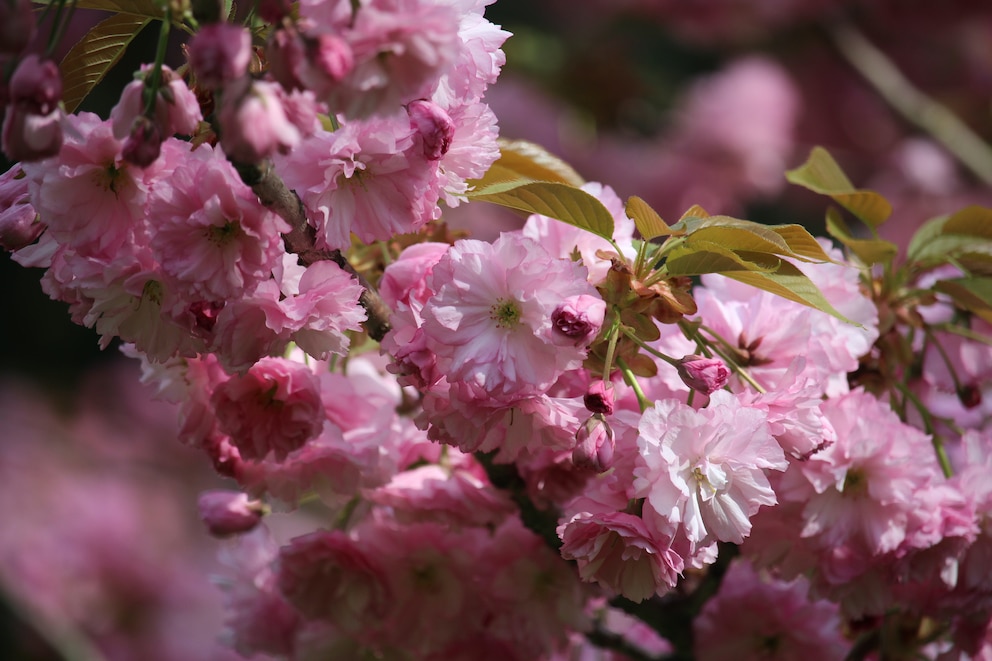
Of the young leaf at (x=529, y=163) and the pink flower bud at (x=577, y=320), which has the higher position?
the pink flower bud at (x=577, y=320)

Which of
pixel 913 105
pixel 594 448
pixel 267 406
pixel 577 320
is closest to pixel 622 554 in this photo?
pixel 594 448

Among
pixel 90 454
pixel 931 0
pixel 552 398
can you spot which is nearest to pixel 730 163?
pixel 931 0

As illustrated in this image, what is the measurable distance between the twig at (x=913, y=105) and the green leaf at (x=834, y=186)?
1767 mm

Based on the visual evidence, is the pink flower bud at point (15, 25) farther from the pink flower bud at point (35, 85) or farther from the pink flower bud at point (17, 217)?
the pink flower bud at point (17, 217)

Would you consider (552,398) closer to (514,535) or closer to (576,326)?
(576,326)

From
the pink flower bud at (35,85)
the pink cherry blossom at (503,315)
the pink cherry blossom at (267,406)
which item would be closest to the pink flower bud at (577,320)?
the pink cherry blossom at (503,315)

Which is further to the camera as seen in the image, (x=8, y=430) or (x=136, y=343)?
(x=8, y=430)

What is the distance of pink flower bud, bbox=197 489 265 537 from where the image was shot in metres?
1.02

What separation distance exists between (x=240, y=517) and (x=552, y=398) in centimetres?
40

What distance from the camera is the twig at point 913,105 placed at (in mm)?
2756

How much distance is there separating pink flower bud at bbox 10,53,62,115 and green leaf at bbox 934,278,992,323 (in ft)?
2.52

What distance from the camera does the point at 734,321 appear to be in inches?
34.3

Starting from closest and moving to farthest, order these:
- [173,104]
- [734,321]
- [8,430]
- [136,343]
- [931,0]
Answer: [173,104] < [136,343] < [734,321] < [931,0] < [8,430]

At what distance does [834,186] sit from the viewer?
1.01 meters
